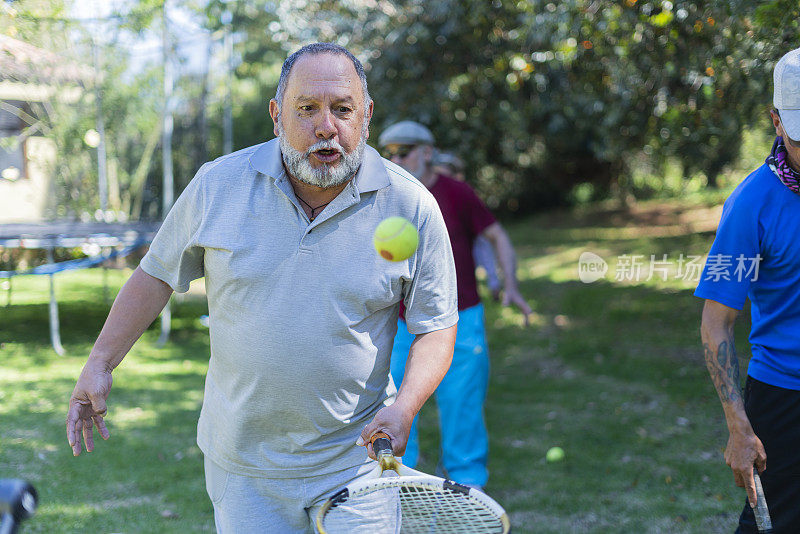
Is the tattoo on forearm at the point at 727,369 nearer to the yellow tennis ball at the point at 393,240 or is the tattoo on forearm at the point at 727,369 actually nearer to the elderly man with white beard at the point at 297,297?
the elderly man with white beard at the point at 297,297

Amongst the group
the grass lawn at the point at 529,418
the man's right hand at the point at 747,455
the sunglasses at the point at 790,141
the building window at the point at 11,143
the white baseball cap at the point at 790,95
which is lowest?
the grass lawn at the point at 529,418

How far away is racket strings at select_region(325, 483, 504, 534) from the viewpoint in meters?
1.99

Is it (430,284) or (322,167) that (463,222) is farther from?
(322,167)

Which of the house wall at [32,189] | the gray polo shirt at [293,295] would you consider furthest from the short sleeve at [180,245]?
the house wall at [32,189]

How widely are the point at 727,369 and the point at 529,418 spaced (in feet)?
14.1

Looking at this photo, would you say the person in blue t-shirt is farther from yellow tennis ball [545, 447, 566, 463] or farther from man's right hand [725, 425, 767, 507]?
yellow tennis ball [545, 447, 566, 463]

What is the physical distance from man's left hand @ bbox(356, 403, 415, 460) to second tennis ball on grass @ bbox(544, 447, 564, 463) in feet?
12.9

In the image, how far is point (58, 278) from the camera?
12.8 meters

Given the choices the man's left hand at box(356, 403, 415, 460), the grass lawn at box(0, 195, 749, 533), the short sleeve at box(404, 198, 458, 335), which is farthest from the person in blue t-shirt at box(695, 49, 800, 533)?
the grass lawn at box(0, 195, 749, 533)

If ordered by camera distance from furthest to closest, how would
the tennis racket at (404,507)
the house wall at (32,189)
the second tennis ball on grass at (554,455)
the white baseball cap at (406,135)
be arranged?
1. the house wall at (32,189)
2. the second tennis ball on grass at (554,455)
3. the white baseball cap at (406,135)
4. the tennis racket at (404,507)

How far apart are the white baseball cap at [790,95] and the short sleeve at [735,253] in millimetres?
264

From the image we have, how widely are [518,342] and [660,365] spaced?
78.9 inches

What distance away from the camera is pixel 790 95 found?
104 inches

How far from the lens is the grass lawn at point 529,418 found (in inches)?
195
